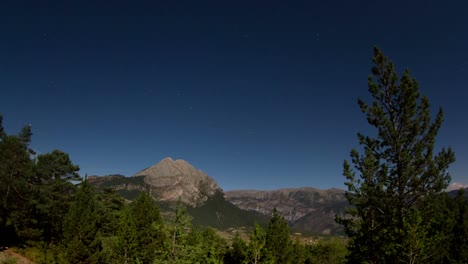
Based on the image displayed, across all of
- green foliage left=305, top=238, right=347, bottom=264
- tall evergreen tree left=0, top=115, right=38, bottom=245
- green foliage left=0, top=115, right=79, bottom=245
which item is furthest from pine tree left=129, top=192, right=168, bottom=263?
green foliage left=305, top=238, right=347, bottom=264

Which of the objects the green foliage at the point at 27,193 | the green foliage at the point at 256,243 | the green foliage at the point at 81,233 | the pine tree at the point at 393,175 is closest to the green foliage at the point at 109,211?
the green foliage at the point at 27,193

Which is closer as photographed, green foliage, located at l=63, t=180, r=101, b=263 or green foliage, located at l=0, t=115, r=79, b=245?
green foliage, located at l=63, t=180, r=101, b=263

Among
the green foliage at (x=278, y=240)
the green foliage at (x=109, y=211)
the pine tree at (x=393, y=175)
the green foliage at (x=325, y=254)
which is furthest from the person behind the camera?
the green foliage at (x=325, y=254)

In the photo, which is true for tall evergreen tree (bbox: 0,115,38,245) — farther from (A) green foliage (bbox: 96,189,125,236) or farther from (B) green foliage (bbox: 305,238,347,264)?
(B) green foliage (bbox: 305,238,347,264)

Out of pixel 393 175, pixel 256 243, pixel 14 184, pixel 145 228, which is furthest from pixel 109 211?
pixel 393 175

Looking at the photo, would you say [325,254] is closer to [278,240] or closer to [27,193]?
[278,240]

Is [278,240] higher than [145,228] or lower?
lower

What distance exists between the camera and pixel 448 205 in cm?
5072

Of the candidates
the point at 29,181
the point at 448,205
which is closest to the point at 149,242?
the point at 29,181

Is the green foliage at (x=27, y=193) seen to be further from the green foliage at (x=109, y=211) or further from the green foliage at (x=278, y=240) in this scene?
the green foliage at (x=278, y=240)

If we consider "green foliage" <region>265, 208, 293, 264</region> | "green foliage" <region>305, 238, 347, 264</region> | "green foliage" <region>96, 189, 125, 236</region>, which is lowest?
"green foliage" <region>305, 238, 347, 264</region>

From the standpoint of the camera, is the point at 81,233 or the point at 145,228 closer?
the point at 81,233

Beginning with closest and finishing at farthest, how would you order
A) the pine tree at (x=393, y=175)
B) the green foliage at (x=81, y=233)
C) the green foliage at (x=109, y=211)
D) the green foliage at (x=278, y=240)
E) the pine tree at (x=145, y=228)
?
the pine tree at (x=393, y=175) → the green foliage at (x=81, y=233) → the pine tree at (x=145, y=228) → the green foliage at (x=278, y=240) → the green foliage at (x=109, y=211)

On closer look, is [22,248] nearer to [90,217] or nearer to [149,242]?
[90,217]
